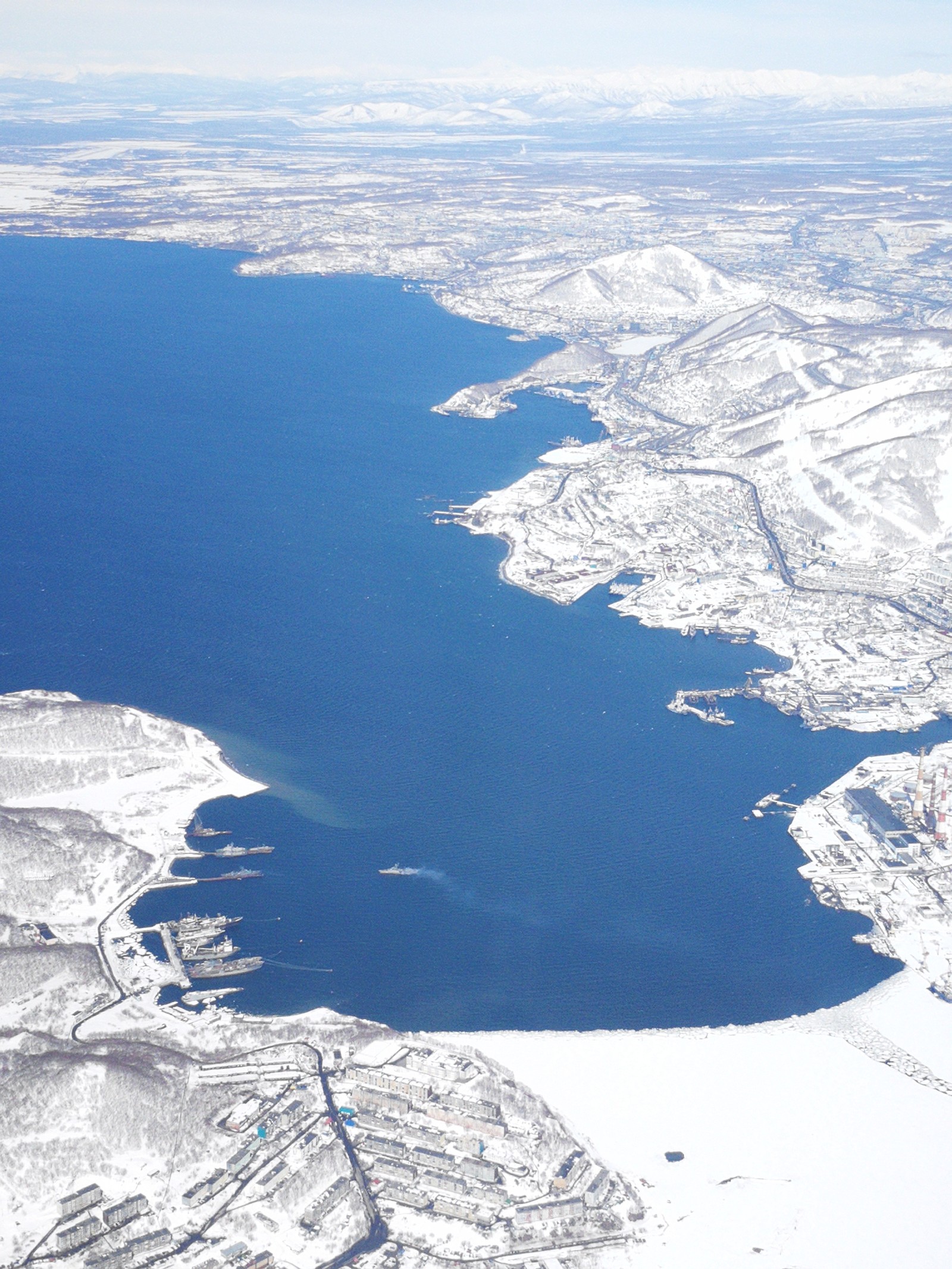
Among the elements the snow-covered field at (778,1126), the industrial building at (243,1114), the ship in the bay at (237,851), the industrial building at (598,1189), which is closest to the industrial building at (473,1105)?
the snow-covered field at (778,1126)

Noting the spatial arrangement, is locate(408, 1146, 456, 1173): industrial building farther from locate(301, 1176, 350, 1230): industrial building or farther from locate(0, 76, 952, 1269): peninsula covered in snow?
locate(301, 1176, 350, 1230): industrial building

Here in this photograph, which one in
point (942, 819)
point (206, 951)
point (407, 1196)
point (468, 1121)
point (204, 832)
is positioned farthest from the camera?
point (942, 819)

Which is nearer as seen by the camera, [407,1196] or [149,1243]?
[149,1243]

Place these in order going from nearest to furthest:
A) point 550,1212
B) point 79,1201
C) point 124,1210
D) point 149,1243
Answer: point 149,1243, point 124,1210, point 79,1201, point 550,1212

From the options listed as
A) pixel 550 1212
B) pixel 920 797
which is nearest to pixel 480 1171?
pixel 550 1212

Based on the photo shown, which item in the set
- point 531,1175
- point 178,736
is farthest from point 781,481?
point 531,1175

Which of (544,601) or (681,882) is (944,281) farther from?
(681,882)

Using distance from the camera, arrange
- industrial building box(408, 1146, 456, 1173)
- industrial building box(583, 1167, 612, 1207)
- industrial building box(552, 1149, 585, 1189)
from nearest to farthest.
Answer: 1. industrial building box(583, 1167, 612, 1207)
2. industrial building box(552, 1149, 585, 1189)
3. industrial building box(408, 1146, 456, 1173)

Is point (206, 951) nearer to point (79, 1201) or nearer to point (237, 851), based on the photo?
point (237, 851)

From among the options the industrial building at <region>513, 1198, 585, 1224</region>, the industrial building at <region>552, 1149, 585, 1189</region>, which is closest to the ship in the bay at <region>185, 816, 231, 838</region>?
the industrial building at <region>552, 1149, 585, 1189</region>
